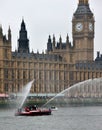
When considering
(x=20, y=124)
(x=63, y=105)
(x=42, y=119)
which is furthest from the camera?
(x=63, y=105)

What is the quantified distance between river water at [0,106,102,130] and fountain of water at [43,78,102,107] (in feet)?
115

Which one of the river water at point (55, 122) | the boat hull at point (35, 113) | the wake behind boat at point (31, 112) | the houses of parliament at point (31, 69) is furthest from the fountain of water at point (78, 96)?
the river water at point (55, 122)

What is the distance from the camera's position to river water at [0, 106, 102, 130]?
108438 millimetres

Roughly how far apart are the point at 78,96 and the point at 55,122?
7104 cm

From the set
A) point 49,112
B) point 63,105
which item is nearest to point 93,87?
point 63,105

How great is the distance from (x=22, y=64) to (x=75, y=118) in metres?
63.3

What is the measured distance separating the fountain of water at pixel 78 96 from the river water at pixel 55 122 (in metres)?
35.0

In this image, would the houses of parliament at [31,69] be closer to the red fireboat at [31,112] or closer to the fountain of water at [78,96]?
the fountain of water at [78,96]

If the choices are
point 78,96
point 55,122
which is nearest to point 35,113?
point 55,122

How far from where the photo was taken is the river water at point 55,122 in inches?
4269

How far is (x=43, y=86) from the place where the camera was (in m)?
190

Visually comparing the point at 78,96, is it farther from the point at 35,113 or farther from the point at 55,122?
the point at 55,122

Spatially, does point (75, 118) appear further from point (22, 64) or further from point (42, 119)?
point (22, 64)

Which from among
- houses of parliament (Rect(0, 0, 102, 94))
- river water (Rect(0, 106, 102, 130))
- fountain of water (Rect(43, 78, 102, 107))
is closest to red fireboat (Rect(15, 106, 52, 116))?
river water (Rect(0, 106, 102, 130))
